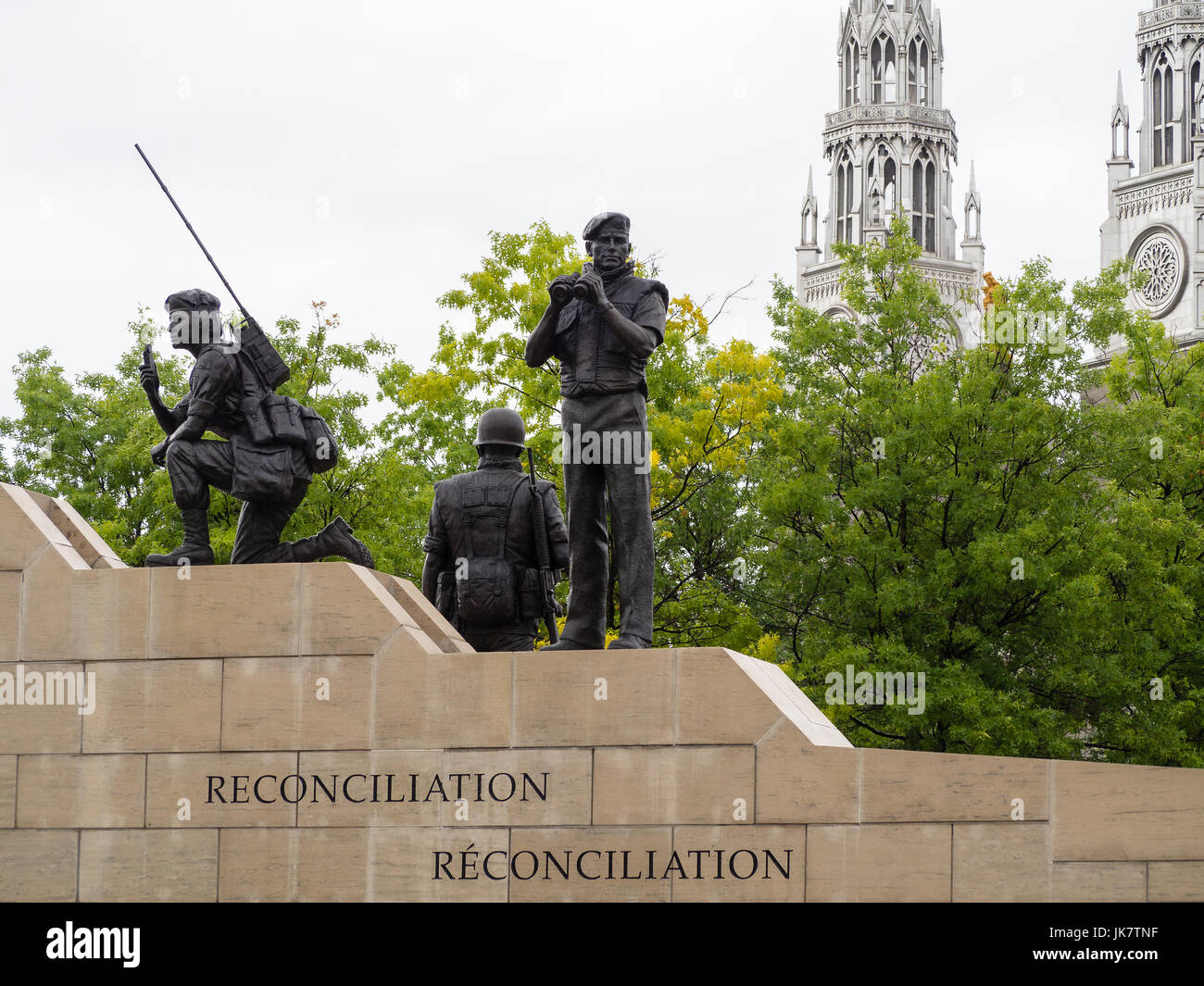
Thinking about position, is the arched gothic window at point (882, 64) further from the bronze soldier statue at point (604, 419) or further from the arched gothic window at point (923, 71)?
the bronze soldier statue at point (604, 419)

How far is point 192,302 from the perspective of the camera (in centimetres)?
1277

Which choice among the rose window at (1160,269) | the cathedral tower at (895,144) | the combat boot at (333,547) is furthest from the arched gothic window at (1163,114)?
the combat boot at (333,547)

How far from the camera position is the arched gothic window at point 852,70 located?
109 m

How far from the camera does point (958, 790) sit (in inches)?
416

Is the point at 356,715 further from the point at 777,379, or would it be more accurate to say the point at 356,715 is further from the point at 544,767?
the point at 777,379

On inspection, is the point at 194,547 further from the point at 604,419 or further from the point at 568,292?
the point at 568,292

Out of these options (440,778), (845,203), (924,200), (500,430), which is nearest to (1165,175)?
(924,200)

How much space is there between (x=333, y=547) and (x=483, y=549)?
1.16m

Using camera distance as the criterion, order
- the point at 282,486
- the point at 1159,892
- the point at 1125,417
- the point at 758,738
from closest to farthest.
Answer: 1. the point at 1159,892
2. the point at 758,738
3. the point at 282,486
4. the point at 1125,417

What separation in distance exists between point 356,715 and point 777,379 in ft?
63.4

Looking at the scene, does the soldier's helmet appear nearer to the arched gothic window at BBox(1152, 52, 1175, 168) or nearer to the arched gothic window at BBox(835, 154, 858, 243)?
the arched gothic window at BBox(1152, 52, 1175, 168)

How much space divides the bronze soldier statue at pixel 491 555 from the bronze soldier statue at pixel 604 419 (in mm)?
680
